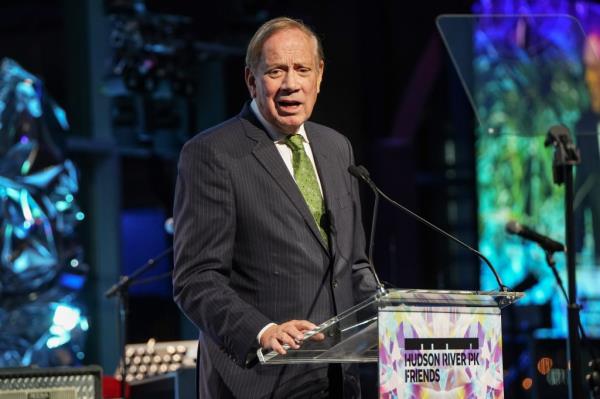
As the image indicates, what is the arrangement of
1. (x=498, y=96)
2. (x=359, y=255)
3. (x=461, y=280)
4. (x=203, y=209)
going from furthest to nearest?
1. (x=461, y=280)
2. (x=498, y=96)
3. (x=359, y=255)
4. (x=203, y=209)

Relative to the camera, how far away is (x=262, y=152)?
2570 millimetres

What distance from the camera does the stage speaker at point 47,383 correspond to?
2953mm

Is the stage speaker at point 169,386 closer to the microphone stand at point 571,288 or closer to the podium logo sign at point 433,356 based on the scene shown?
the microphone stand at point 571,288

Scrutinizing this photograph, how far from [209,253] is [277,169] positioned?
0.28 metres

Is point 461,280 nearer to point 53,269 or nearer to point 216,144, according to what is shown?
point 53,269

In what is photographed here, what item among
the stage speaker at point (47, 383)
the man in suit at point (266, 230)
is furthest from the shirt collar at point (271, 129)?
the stage speaker at point (47, 383)

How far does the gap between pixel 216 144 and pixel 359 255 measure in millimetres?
461

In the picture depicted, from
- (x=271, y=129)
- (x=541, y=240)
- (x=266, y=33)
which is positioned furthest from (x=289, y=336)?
(x=541, y=240)

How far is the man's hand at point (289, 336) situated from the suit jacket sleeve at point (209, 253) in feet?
0.32

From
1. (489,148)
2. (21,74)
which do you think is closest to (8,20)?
(21,74)

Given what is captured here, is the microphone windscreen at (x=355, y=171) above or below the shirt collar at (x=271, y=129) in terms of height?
below

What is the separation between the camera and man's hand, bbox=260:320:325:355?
215 centimetres

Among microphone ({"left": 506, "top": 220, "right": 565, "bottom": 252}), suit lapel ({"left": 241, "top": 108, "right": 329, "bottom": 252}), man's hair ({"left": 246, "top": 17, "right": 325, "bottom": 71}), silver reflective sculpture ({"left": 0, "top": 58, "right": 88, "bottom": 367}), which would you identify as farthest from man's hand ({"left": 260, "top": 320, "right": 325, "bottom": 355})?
silver reflective sculpture ({"left": 0, "top": 58, "right": 88, "bottom": 367})

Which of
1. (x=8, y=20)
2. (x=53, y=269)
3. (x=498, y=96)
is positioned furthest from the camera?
(x=8, y=20)
